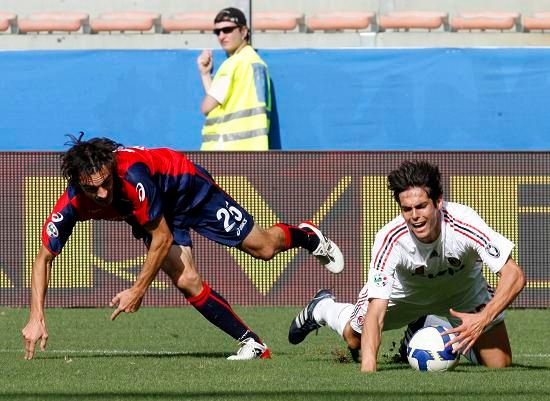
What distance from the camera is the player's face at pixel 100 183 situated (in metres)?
8.57

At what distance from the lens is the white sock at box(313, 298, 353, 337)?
376 inches

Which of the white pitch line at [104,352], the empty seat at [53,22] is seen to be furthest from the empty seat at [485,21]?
the white pitch line at [104,352]

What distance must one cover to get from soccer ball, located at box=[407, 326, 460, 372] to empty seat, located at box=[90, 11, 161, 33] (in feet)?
29.7

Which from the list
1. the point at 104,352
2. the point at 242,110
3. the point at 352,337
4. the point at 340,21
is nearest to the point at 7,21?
the point at 242,110

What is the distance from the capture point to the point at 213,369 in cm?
871

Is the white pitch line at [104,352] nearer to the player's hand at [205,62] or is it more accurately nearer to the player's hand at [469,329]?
the player's hand at [469,329]

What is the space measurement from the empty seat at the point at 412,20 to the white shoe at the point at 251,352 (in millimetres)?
7807

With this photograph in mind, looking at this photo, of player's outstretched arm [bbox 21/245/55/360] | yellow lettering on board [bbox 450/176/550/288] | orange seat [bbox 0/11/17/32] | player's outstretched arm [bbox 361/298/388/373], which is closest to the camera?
player's outstretched arm [bbox 361/298/388/373]

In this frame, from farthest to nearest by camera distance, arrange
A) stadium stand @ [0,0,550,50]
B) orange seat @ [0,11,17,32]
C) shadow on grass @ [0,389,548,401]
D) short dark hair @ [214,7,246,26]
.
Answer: orange seat @ [0,11,17,32] → stadium stand @ [0,0,550,50] → short dark hair @ [214,7,246,26] → shadow on grass @ [0,389,548,401]

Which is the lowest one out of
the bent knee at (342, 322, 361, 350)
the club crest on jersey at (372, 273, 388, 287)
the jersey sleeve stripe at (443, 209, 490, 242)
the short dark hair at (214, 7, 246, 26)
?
the bent knee at (342, 322, 361, 350)

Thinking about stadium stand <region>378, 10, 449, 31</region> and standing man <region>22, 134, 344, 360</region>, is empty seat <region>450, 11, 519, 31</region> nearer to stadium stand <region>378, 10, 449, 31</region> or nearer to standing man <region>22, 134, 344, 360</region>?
stadium stand <region>378, 10, 449, 31</region>

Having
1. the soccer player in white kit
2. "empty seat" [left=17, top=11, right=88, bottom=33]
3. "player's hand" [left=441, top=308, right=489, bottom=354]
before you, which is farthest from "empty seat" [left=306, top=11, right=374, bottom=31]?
"player's hand" [left=441, top=308, right=489, bottom=354]

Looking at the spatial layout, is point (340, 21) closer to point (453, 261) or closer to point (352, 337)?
point (352, 337)

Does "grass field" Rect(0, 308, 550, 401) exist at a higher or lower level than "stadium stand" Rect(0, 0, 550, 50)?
lower
